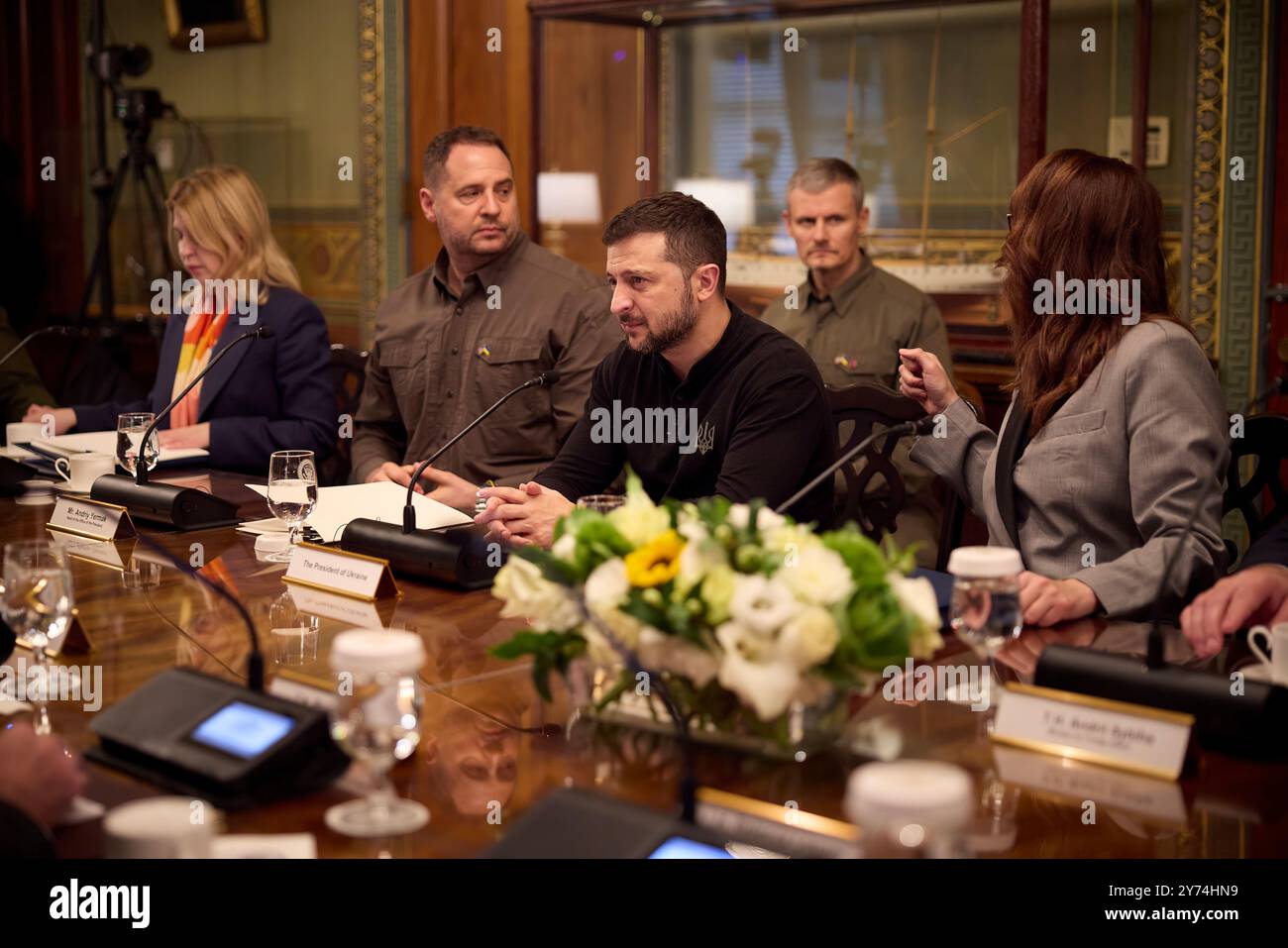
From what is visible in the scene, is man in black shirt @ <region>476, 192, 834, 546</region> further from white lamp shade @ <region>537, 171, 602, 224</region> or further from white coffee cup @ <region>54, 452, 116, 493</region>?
white lamp shade @ <region>537, 171, 602, 224</region>

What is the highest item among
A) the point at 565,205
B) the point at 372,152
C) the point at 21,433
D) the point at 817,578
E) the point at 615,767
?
the point at 372,152

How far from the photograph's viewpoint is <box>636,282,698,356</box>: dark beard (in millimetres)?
2684

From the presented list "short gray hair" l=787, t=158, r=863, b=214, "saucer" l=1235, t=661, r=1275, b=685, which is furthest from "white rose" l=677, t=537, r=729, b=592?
"short gray hair" l=787, t=158, r=863, b=214

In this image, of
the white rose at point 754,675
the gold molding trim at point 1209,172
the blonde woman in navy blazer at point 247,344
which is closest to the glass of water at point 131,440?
the blonde woman in navy blazer at point 247,344

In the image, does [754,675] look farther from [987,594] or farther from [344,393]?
[344,393]

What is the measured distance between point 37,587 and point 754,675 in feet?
2.82

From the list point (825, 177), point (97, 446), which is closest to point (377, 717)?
point (97, 446)

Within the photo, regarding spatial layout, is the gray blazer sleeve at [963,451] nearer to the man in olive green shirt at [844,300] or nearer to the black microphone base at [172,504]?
the black microphone base at [172,504]

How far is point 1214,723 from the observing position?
1.45 meters

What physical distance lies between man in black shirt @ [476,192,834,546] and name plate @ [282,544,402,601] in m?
0.44

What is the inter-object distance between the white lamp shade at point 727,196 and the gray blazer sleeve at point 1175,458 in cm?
319

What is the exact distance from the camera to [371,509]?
2.55 meters
